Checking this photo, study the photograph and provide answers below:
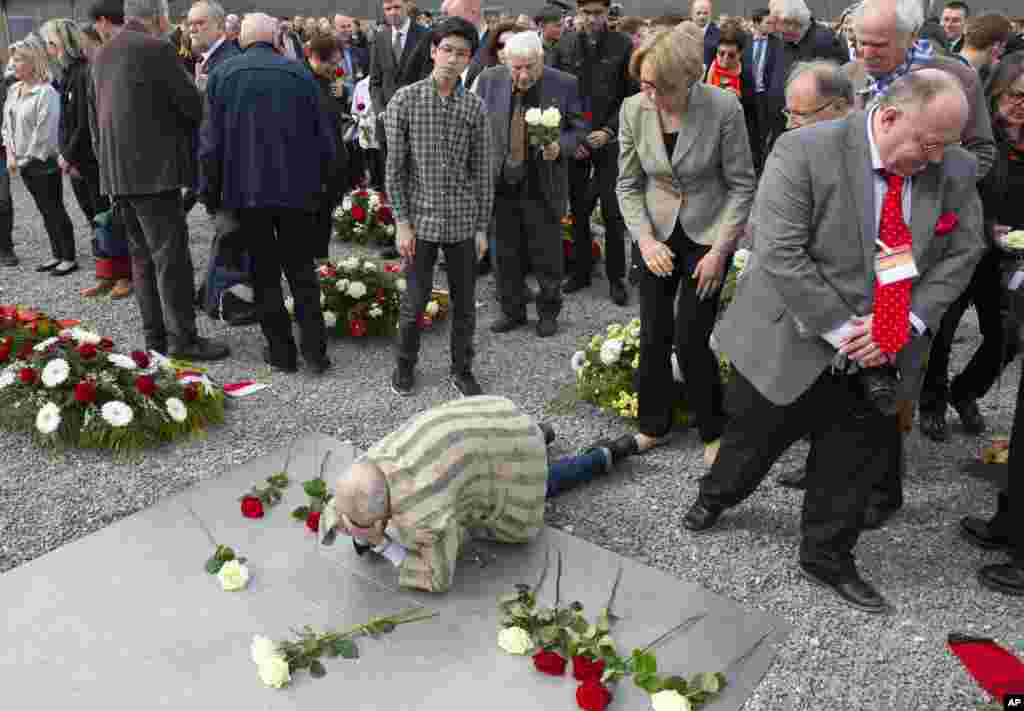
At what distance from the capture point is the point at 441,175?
15.1ft

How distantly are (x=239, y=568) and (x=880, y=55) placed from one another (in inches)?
130

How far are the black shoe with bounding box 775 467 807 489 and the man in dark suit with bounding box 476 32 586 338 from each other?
2313mm

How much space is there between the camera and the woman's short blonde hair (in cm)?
352

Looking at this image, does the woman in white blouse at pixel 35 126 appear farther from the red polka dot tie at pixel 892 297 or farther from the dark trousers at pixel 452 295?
the red polka dot tie at pixel 892 297

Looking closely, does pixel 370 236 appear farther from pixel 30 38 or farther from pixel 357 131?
pixel 30 38

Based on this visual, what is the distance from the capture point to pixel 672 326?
4.16 m

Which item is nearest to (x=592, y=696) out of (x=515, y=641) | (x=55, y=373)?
(x=515, y=641)

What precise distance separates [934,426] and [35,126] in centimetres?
687

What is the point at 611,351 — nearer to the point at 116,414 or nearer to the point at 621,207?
the point at 621,207

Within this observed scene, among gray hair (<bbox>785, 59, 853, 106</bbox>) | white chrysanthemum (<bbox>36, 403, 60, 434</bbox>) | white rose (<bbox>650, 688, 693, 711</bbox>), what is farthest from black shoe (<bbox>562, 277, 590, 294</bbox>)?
white rose (<bbox>650, 688, 693, 711</bbox>)

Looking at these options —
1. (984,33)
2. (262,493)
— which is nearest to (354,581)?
(262,493)

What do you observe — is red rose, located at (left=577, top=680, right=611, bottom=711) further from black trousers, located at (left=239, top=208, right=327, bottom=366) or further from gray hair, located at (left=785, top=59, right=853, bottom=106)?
black trousers, located at (left=239, top=208, right=327, bottom=366)

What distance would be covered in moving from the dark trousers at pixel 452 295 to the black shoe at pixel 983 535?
276 centimetres

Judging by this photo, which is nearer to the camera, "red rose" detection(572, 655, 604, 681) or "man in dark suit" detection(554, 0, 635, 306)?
"red rose" detection(572, 655, 604, 681)
